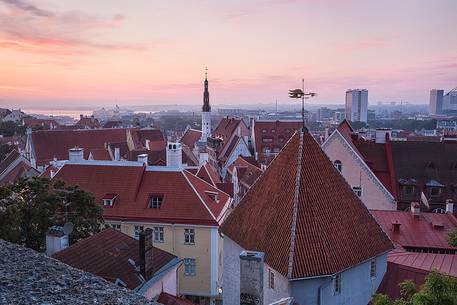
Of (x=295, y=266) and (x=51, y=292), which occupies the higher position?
(x=51, y=292)

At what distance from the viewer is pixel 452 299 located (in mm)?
8633

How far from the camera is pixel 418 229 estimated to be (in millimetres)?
22141

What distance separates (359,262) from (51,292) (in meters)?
10.8

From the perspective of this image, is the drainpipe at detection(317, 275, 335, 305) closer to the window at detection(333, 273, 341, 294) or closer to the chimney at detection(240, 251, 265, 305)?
Answer: the window at detection(333, 273, 341, 294)

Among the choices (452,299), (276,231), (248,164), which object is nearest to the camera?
(452,299)

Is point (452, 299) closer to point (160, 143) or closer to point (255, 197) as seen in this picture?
point (255, 197)

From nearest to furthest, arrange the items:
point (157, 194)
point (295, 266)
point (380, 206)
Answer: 1. point (295, 266)
2. point (157, 194)
3. point (380, 206)

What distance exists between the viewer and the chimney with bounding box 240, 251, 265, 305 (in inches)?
496

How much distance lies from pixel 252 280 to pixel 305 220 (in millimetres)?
3308

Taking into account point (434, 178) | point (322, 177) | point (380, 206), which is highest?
point (322, 177)

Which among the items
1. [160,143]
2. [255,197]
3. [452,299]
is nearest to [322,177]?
[255,197]

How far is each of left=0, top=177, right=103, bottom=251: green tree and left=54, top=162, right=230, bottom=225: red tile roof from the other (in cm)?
568

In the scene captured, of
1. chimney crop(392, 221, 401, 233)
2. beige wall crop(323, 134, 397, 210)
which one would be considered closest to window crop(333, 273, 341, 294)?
chimney crop(392, 221, 401, 233)

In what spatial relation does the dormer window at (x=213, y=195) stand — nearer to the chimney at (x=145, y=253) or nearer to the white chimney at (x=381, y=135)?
the chimney at (x=145, y=253)
